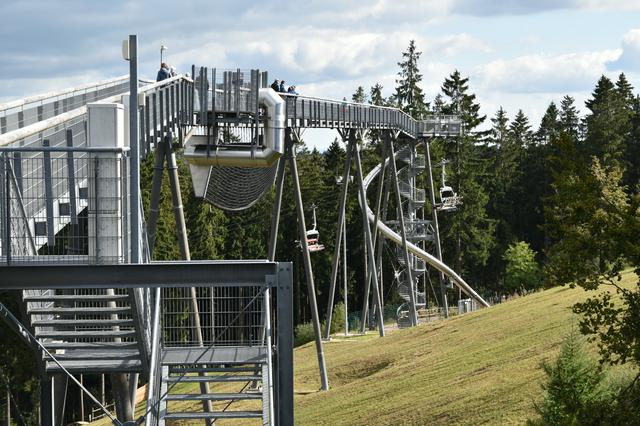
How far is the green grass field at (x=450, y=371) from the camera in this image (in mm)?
22828

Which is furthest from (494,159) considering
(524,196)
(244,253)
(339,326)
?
(339,326)

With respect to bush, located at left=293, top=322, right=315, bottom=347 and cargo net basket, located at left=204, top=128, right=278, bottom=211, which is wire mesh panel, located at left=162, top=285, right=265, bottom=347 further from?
bush, located at left=293, top=322, right=315, bottom=347

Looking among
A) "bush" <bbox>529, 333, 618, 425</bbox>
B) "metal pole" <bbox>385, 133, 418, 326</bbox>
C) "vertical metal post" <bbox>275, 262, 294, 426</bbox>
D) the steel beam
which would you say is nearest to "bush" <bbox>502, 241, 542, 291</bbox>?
"metal pole" <bbox>385, 133, 418, 326</bbox>

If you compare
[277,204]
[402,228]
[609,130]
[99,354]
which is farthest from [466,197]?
[99,354]

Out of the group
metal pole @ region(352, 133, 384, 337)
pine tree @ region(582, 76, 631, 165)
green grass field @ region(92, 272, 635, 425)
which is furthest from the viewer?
pine tree @ region(582, 76, 631, 165)

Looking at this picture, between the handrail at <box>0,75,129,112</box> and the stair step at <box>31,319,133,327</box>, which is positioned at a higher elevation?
the handrail at <box>0,75,129,112</box>

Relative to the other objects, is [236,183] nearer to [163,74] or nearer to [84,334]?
[163,74]

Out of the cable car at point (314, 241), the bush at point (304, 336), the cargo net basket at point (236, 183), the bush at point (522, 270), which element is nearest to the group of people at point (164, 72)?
the cargo net basket at point (236, 183)

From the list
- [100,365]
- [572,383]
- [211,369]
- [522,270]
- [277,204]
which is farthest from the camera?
[522,270]

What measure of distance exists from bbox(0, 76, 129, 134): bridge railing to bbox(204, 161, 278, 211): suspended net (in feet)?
11.6

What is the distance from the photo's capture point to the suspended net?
3025 centimetres

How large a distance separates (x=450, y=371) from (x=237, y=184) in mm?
7738

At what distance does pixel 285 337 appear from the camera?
44.3 feet

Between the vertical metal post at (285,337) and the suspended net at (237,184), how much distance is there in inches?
596
